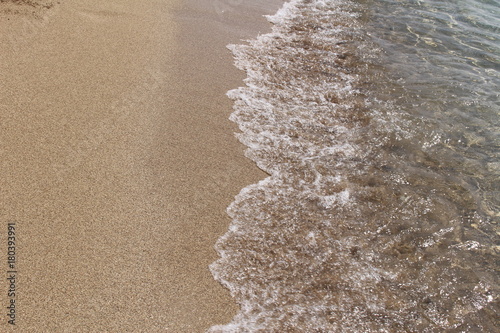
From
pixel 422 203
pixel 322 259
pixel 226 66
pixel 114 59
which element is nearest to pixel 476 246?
pixel 422 203

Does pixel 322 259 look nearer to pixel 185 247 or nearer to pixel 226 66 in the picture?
pixel 185 247

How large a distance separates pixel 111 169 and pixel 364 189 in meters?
2.11

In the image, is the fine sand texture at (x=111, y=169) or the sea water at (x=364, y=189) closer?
the fine sand texture at (x=111, y=169)

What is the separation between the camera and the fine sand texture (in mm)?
2438

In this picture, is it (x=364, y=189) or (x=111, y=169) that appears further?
(x=364, y=189)

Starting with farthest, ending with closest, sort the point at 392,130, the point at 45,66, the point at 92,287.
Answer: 1. the point at 392,130
2. the point at 45,66
3. the point at 92,287

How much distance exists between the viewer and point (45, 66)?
13.8 feet

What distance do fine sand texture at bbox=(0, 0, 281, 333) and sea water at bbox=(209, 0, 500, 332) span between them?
9.9 inches

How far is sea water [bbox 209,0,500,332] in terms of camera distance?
2713mm

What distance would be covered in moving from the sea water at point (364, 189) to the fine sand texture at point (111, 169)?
9.9 inches

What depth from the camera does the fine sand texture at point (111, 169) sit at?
2.44 m

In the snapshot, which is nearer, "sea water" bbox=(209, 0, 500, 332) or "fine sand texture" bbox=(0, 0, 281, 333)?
"fine sand texture" bbox=(0, 0, 281, 333)

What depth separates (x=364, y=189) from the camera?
3688 mm

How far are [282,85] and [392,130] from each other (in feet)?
4.64
